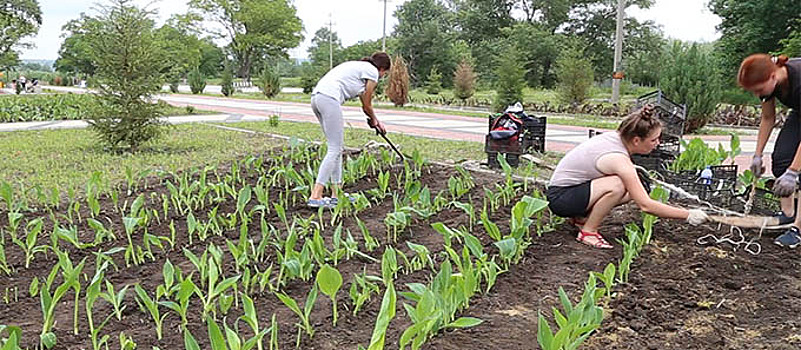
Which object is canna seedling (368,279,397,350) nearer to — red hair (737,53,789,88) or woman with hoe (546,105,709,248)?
woman with hoe (546,105,709,248)

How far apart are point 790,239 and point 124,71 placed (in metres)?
7.42

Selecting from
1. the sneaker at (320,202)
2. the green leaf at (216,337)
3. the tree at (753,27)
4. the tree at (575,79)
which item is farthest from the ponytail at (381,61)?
the tree at (753,27)

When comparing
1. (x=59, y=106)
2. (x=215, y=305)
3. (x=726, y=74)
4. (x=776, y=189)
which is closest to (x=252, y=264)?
(x=215, y=305)

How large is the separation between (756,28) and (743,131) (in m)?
12.0

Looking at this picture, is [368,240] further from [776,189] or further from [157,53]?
[157,53]

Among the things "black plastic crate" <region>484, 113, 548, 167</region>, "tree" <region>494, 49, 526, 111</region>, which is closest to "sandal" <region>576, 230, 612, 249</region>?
"black plastic crate" <region>484, 113, 548, 167</region>

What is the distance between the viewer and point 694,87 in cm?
1263

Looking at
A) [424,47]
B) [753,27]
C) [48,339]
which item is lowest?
[48,339]

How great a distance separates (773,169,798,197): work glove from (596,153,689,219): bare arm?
0.63 metres

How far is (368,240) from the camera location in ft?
12.9

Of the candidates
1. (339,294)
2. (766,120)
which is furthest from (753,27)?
(339,294)

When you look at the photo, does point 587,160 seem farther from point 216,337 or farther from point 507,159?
point 507,159

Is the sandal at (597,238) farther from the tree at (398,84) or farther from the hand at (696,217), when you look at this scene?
the tree at (398,84)

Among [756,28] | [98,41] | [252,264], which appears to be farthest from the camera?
[756,28]
